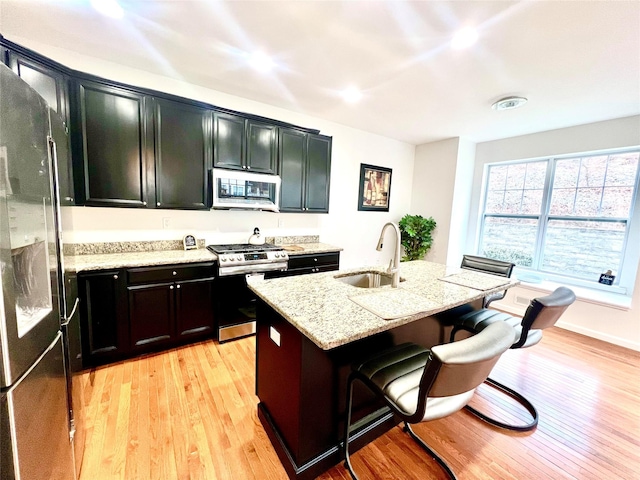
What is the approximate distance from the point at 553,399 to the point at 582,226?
8.58ft

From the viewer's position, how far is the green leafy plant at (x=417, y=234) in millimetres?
4488

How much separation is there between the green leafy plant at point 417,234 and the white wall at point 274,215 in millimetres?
315

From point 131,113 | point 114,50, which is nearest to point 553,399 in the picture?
point 131,113

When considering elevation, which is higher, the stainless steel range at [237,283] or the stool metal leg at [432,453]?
the stainless steel range at [237,283]

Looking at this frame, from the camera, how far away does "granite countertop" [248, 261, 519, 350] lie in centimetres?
111

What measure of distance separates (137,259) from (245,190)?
1219 millimetres

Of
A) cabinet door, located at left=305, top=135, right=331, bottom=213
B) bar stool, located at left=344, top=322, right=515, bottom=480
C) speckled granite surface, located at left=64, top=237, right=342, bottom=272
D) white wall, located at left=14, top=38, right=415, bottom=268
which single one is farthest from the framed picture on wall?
bar stool, located at left=344, top=322, right=515, bottom=480

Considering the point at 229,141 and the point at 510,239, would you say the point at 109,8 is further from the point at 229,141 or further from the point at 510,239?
the point at 510,239

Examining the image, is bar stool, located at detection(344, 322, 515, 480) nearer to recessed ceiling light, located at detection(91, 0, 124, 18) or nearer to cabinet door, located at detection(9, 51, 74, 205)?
cabinet door, located at detection(9, 51, 74, 205)

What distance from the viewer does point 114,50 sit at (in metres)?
2.19

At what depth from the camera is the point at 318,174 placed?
138 inches

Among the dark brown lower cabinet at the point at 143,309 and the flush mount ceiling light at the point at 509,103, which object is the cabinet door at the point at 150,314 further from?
the flush mount ceiling light at the point at 509,103

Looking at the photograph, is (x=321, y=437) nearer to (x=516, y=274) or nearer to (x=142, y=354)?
(x=142, y=354)

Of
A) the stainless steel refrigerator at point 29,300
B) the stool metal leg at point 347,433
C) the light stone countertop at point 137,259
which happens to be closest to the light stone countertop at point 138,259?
the light stone countertop at point 137,259
